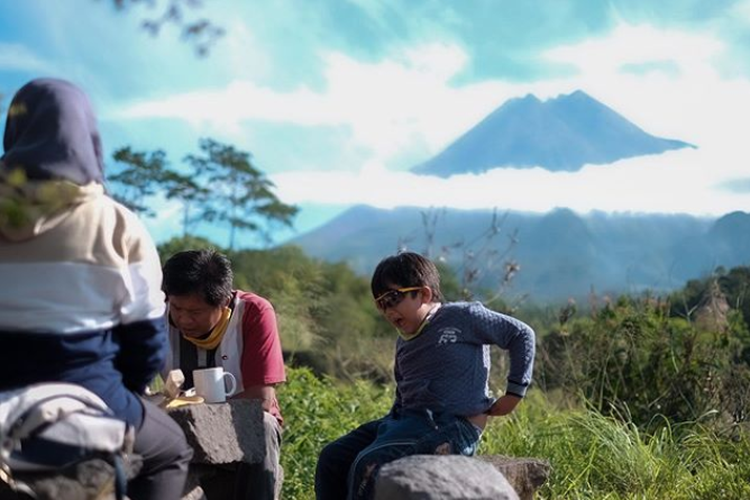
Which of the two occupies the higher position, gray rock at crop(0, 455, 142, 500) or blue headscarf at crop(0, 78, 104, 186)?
blue headscarf at crop(0, 78, 104, 186)

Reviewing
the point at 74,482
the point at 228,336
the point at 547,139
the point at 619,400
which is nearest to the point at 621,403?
the point at 619,400

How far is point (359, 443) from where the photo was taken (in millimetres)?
4273

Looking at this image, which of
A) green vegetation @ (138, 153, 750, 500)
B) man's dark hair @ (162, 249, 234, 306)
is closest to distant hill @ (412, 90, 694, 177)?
green vegetation @ (138, 153, 750, 500)

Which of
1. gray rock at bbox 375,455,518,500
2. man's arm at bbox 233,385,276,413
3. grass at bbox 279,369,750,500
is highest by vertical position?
man's arm at bbox 233,385,276,413

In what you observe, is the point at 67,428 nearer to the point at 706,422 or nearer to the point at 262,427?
the point at 262,427

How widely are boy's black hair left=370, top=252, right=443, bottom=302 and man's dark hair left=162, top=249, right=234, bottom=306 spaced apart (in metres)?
0.58

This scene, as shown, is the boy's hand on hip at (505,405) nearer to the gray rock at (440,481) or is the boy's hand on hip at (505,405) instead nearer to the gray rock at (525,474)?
the gray rock at (525,474)

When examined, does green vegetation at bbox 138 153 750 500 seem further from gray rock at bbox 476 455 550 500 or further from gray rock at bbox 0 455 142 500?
gray rock at bbox 0 455 142 500

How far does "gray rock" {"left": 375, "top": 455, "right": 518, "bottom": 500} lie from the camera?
3137mm

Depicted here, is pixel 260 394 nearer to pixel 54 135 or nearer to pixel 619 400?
pixel 54 135

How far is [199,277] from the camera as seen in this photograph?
13.2 ft

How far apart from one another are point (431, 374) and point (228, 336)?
32.3 inches

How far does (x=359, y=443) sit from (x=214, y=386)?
2.18 ft

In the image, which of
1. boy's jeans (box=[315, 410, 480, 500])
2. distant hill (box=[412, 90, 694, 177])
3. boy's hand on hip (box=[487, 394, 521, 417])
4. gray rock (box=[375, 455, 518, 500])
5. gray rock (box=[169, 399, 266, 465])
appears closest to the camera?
gray rock (box=[375, 455, 518, 500])
